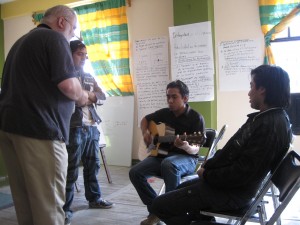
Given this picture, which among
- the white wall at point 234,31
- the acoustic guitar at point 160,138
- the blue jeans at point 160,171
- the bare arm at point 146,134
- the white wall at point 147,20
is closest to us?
the blue jeans at point 160,171

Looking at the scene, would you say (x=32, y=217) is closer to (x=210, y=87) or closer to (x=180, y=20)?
(x=210, y=87)

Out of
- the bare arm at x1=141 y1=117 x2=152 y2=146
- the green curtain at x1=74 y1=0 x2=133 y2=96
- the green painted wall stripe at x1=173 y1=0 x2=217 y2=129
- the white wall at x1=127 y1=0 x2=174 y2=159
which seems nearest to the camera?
the bare arm at x1=141 y1=117 x2=152 y2=146

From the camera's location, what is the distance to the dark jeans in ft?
4.87

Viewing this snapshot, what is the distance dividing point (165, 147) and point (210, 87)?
5.25 ft

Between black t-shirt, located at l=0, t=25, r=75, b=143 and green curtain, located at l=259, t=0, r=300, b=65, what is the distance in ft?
9.73

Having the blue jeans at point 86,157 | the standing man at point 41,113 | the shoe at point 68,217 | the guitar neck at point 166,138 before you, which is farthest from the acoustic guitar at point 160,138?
the standing man at point 41,113

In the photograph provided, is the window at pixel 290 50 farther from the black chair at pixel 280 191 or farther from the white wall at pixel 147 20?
the black chair at pixel 280 191

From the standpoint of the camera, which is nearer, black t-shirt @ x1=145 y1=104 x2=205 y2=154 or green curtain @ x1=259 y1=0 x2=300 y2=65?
black t-shirt @ x1=145 y1=104 x2=205 y2=154

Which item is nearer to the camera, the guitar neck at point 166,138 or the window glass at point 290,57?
the guitar neck at point 166,138

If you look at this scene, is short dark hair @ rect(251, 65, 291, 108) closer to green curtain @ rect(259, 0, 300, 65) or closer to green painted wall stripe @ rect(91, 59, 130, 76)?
green curtain @ rect(259, 0, 300, 65)

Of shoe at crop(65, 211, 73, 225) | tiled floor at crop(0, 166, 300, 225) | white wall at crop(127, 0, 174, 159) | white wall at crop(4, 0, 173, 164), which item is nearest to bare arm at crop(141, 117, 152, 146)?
tiled floor at crop(0, 166, 300, 225)

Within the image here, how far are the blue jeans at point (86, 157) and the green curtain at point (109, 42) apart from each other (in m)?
1.95

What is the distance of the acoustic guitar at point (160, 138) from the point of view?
2.28 metres

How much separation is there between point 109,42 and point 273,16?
229 cm
